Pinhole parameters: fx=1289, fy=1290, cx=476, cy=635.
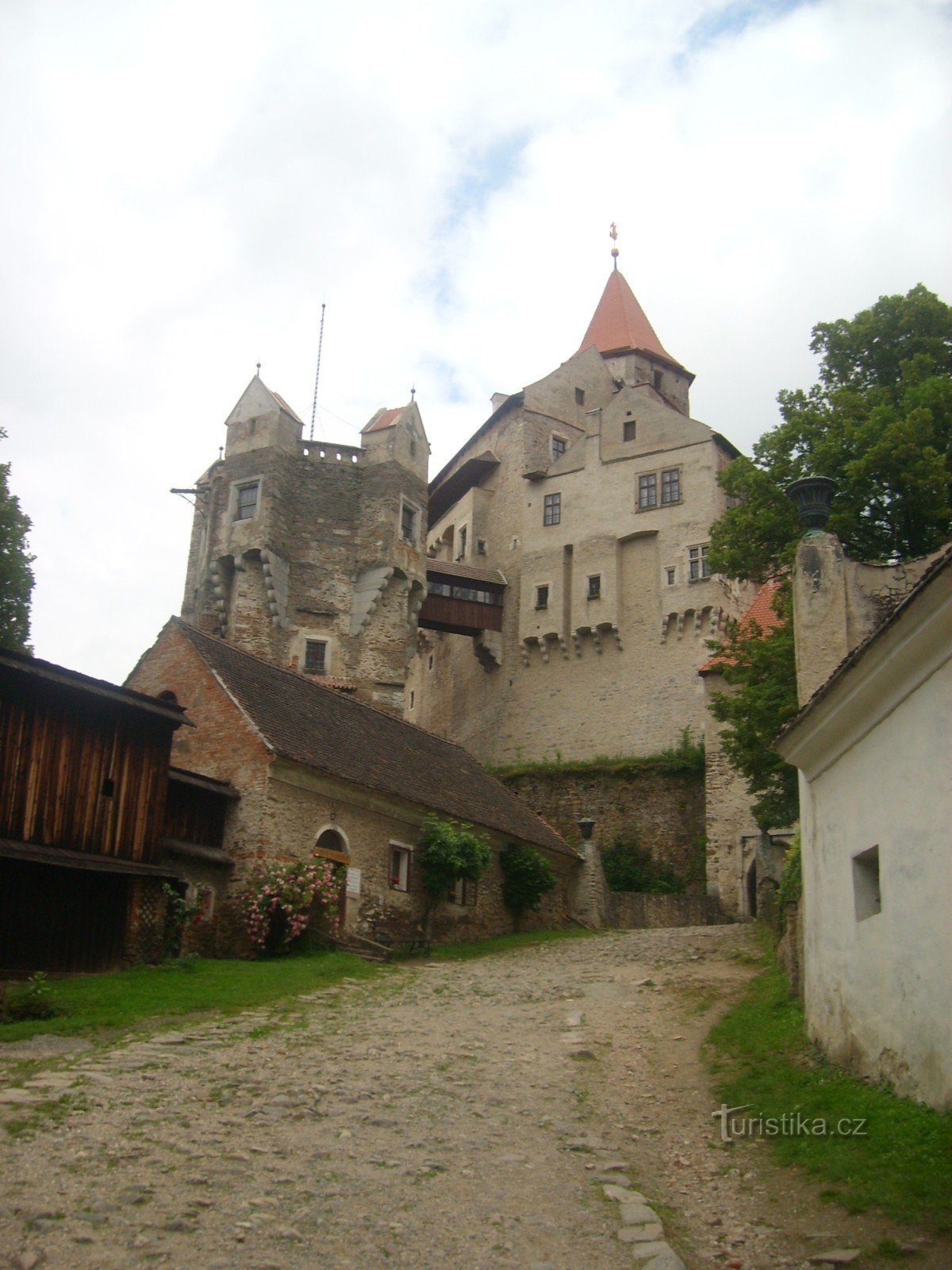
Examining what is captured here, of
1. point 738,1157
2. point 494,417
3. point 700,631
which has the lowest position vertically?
point 738,1157

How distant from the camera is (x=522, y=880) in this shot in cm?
3114

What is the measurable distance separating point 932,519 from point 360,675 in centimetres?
2463

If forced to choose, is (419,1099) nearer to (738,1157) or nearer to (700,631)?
(738,1157)

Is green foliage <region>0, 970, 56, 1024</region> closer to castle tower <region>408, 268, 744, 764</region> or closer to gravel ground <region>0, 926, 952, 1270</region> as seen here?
gravel ground <region>0, 926, 952, 1270</region>

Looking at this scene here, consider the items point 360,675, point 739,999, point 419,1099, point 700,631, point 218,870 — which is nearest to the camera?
point 419,1099

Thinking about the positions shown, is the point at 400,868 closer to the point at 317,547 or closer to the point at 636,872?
the point at 636,872

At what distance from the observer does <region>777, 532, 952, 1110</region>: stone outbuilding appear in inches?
388

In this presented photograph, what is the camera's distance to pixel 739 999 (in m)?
18.2

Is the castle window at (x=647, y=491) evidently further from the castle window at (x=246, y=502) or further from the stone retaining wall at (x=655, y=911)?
the stone retaining wall at (x=655, y=911)

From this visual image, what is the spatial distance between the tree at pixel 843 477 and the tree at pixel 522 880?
20.1 feet

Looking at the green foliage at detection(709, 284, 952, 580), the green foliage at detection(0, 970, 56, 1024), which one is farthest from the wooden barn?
the green foliage at detection(709, 284, 952, 580)

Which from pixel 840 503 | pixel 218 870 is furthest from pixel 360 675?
pixel 840 503

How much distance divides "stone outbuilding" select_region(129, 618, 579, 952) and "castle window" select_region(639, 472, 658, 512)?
23.7 metres

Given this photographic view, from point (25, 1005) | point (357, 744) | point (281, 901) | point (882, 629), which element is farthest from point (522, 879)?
point (882, 629)
